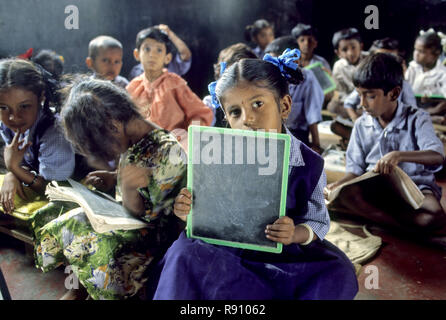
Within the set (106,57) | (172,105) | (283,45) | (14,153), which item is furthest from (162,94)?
(14,153)

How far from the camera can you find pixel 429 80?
4.15 m

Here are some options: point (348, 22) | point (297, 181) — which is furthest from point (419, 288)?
point (348, 22)

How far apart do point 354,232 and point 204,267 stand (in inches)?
57.2

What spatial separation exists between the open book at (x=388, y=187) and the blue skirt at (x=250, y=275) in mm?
831

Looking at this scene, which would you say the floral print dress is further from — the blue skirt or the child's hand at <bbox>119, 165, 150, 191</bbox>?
the blue skirt

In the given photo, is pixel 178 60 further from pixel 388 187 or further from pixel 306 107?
pixel 388 187

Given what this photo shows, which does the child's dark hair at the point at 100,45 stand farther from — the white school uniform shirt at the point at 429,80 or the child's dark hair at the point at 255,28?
the white school uniform shirt at the point at 429,80

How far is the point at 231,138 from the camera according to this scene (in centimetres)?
114

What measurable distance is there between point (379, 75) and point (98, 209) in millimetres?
1603

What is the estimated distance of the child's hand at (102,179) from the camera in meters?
1.97

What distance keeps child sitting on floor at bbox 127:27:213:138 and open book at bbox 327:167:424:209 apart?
1097 millimetres

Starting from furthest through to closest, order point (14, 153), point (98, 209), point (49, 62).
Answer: point (49, 62) < point (14, 153) < point (98, 209)

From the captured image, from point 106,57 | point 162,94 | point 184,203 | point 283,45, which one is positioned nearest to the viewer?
point 184,203

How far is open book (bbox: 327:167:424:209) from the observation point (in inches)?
75.4
